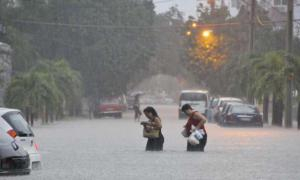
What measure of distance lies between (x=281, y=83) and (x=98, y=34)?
3319 cm

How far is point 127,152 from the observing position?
105ft

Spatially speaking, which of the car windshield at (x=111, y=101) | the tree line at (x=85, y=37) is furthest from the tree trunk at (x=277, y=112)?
the tree line at (x=85, y=37)

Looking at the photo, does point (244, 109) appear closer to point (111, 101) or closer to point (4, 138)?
point (111, 101)

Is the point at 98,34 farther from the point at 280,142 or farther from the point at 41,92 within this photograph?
the point at 280,142

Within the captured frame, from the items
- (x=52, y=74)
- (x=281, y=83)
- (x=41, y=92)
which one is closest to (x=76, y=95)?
(x=52, y=74)

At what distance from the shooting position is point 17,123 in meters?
23.2

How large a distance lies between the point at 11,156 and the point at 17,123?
2012mm

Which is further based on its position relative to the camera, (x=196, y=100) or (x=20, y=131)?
(x=196, y=100)

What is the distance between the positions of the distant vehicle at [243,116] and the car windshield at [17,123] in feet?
120

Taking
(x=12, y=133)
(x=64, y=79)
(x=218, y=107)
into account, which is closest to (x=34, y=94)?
(x=64, y=79)

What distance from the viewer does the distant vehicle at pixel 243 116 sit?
195 ft

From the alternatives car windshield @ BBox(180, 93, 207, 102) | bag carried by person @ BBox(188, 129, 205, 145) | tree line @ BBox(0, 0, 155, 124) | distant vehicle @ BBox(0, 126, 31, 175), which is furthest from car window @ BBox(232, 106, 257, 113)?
distant vehicle @ BBox(0, 126, 31, 175)

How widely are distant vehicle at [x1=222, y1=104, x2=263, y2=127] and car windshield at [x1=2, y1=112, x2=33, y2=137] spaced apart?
120 ft

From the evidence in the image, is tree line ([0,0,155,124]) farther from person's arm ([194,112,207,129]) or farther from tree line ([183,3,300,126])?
person's arm ([194,112,207,129])
